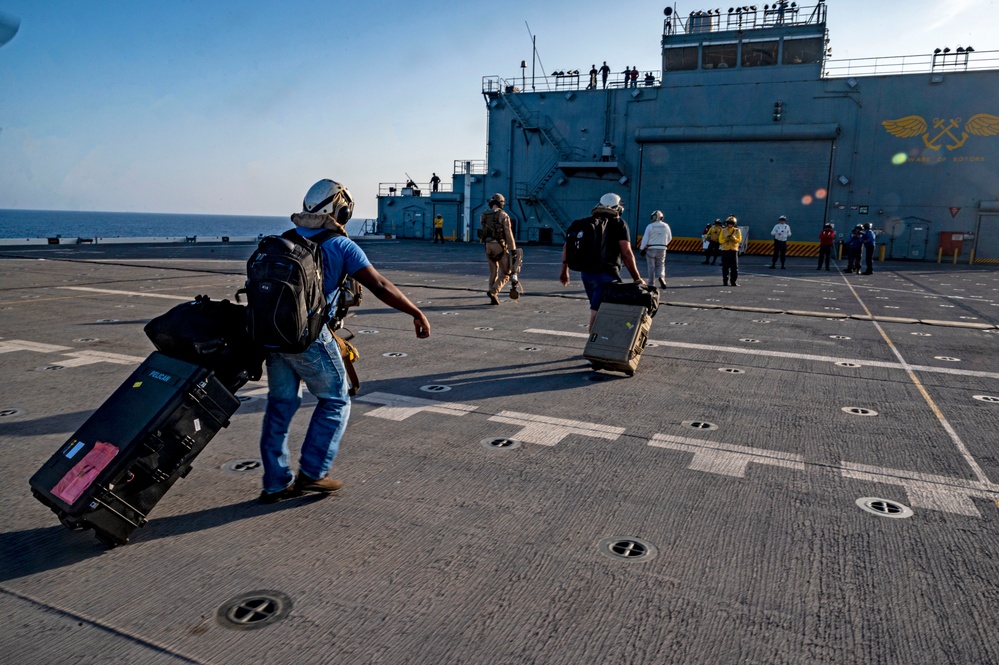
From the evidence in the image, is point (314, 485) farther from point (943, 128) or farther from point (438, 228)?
point (438, 228)

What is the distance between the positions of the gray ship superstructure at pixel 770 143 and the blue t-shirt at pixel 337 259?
32862 millimetres

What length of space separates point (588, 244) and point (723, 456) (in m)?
3.44

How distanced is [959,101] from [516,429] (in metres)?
34.1

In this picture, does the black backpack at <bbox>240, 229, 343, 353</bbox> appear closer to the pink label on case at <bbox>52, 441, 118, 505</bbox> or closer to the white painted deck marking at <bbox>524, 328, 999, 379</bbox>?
the pink label on case at <bbox>52, 441, 118, 505</bbox>

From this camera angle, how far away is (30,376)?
21.0 ft

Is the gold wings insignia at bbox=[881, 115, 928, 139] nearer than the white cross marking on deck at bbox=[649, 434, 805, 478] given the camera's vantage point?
No

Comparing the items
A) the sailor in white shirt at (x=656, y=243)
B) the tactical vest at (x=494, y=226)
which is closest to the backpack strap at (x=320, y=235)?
the tactical vest at (x=494, y=226)

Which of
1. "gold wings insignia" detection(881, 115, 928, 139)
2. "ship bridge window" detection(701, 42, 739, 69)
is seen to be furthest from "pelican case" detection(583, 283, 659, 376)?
"ship bridge window" detection(701, 42, 739, 69)

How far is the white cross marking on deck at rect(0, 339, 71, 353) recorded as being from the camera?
758 centimetres

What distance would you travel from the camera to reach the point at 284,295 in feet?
10.5

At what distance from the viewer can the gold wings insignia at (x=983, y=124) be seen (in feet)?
96.0

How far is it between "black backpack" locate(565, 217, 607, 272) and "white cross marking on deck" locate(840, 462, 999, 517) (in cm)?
369

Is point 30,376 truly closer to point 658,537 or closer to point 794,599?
point 658,537

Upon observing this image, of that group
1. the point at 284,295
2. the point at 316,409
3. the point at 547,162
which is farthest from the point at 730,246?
the point at 547,162
